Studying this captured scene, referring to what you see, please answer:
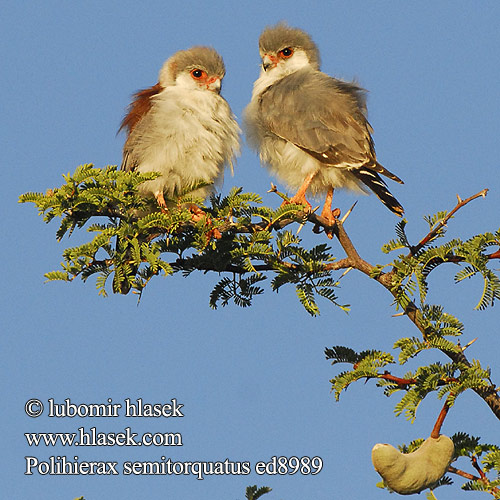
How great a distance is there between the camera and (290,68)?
21.6 ft

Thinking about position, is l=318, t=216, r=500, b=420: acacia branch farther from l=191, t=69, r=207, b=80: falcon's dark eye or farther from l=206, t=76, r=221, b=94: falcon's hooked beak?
l=191, t=69, r=207, b=80: falcon's dark eye

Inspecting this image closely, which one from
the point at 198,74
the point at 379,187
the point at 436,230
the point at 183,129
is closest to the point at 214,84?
the point at 198,74

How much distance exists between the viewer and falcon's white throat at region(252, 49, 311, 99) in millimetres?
6477

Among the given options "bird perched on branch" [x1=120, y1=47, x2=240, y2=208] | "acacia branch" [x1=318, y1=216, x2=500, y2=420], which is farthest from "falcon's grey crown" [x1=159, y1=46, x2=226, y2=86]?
"acacia branch" [x1=318, y1=216, x2=500, y2=420]

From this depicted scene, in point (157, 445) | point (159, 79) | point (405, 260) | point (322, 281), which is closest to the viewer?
point (405, 260)

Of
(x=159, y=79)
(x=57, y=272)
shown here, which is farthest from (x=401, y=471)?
(x=159, y=79)

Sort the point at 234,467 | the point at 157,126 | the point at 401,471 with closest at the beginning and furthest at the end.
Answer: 1. the point at 401,471
2. the point at 234,467
3. the point at 157,126

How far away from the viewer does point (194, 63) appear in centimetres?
608

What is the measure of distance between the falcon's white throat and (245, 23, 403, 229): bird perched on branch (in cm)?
3

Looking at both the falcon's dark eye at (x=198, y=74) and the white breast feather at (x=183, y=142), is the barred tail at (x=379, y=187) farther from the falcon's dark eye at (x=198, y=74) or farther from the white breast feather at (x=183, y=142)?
the falcon's dark eye at (x=198, y=74)

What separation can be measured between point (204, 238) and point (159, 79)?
9.23 feet

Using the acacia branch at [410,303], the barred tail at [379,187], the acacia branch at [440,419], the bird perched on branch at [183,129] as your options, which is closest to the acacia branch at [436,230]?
the acacia branch at [410,303]

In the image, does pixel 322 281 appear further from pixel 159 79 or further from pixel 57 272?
pixel 159 79

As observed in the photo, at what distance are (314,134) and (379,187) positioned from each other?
0.78m
